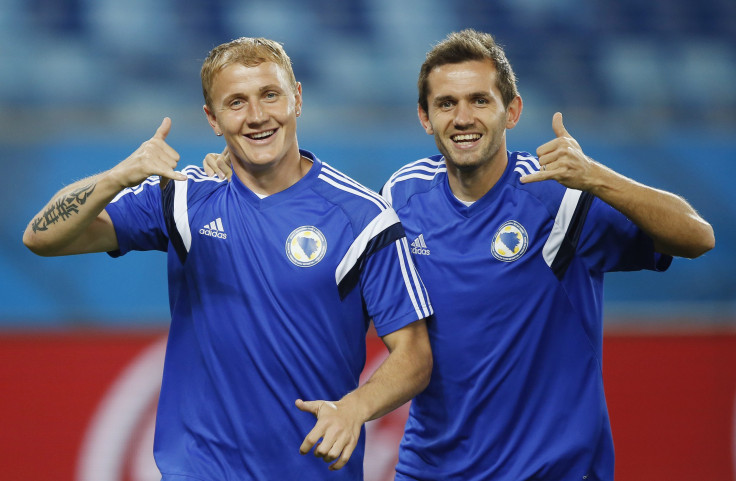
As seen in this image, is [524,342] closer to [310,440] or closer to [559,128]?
[559,128]

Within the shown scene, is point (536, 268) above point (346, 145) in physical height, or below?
below

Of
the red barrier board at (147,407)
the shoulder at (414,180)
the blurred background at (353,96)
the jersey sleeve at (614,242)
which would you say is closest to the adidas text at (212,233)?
the shoulder at (414,180)

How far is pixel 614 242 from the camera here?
311 centimetres

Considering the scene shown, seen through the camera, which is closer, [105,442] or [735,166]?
[105,442]

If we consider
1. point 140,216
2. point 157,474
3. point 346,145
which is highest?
point 346,145

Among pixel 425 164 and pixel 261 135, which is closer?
pixel 261 135

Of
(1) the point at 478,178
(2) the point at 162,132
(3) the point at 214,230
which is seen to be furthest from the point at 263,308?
(1) the point at 478,178

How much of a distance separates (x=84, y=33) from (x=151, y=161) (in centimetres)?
574

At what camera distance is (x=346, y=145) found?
24.7ft

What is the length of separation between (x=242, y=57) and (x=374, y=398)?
118cm

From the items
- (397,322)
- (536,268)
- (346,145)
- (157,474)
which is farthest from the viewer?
(346,145)

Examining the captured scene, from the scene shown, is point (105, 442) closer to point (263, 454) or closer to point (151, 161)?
point (263, 454)

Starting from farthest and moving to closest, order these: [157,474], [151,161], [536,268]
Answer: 1. [157,474]
2. [536,268]
3. [151,161]

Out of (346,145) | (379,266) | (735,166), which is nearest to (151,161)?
(379,266)
